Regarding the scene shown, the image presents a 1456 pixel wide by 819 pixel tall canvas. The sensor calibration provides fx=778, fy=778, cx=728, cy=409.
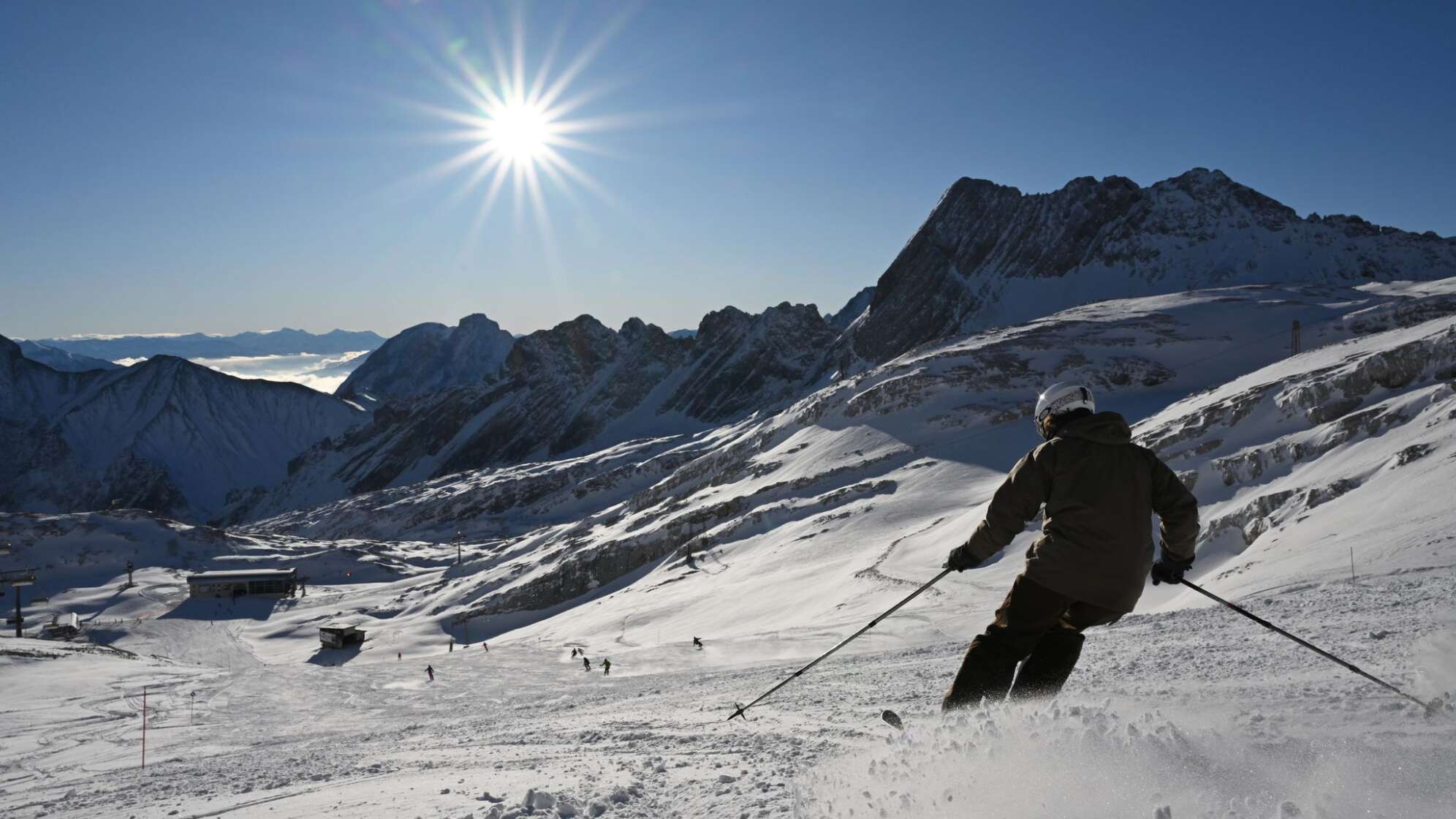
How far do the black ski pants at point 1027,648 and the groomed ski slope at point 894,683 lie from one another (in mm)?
247

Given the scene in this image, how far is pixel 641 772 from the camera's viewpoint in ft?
22.6

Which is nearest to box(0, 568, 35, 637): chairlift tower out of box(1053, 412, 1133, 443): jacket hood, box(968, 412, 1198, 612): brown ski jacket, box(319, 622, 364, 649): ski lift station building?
box(319, 622, 364, 649): ski lift station building

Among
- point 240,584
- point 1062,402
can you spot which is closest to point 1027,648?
point 1062,402

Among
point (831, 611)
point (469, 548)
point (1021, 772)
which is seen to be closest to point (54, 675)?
point (831, 611)

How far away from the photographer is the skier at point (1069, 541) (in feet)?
17.4

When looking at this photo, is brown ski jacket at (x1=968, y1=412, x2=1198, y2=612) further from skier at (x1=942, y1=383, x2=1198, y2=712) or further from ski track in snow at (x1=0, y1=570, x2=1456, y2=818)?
ski track in snow at (x1=0, y1=570, x2=1456, y2=818)

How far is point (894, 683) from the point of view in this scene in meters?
10.6

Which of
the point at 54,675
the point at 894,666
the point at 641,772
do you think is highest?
the point at 641,772

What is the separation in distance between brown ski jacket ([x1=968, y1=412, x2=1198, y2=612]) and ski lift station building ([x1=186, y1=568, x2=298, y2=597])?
8566cm

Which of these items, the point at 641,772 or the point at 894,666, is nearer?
the point at 641,772

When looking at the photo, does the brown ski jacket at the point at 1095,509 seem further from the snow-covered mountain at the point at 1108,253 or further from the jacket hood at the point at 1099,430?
the snow-covered mountain at the point at 1108,253

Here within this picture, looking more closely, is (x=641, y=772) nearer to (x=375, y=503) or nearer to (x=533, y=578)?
(x=533, y=578)

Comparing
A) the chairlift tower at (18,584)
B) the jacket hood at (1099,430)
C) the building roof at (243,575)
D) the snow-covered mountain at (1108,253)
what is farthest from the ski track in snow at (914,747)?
the snow-covered mountain at (1108,253)

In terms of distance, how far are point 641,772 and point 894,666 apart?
656cm
